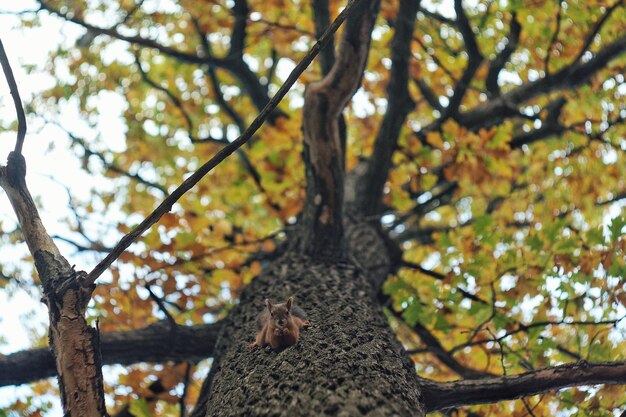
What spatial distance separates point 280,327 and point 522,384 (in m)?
1.18

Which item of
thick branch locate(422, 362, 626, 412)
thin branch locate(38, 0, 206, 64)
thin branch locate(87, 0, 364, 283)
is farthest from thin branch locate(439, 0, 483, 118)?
thick branch locate(422, 362, 626, 412)

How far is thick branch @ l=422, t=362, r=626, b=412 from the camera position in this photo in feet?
8.75

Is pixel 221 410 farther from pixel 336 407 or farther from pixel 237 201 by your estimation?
pixel 237 201

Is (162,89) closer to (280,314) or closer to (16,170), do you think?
(16,170)

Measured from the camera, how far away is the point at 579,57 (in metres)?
5.26

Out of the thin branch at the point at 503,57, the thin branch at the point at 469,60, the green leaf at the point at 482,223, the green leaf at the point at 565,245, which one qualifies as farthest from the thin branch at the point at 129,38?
the green leaf at the point at 565,245

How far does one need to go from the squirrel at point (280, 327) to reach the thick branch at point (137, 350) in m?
0.92

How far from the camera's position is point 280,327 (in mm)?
2803

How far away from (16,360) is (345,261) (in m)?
2.19

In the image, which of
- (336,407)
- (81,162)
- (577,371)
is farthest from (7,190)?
(81,162)

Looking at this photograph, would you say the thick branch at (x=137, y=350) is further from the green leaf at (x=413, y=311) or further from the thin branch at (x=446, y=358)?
the thin branch at (x=446, y=358)

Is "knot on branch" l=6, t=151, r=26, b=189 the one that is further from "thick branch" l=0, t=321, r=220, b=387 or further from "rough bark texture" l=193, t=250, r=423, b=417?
"rough bark texture" l=193, t=250, r=423, b=417

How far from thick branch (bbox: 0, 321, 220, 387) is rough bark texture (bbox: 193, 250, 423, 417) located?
32 centimetres

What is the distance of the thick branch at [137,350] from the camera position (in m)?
3.47
